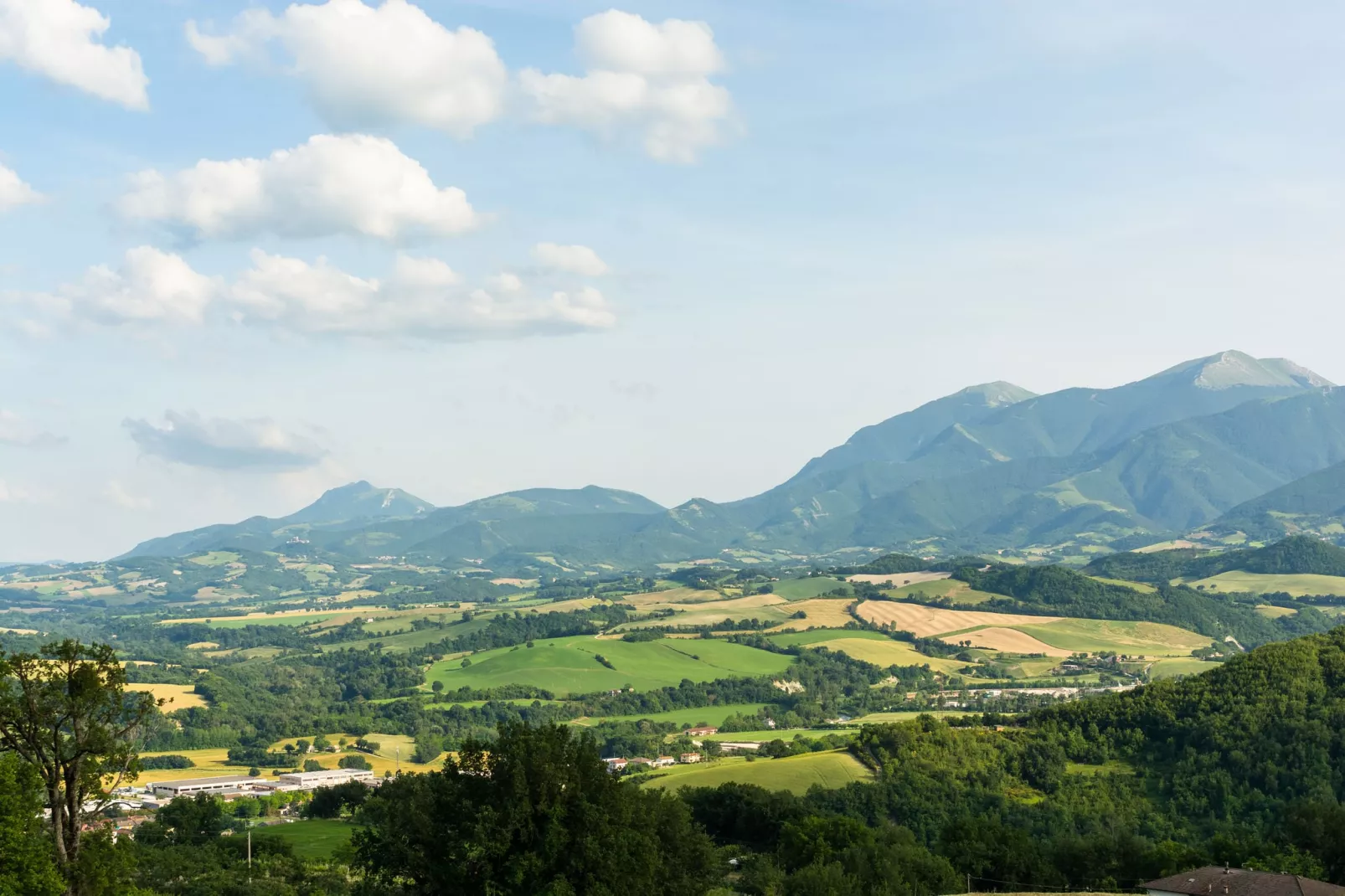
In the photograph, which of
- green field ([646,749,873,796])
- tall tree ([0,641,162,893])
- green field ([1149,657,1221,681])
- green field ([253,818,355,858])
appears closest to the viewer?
tall tree ([0,641,162,893])

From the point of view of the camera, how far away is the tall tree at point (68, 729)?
116 feet

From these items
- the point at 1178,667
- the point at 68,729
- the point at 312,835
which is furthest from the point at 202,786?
the point at 1178,667

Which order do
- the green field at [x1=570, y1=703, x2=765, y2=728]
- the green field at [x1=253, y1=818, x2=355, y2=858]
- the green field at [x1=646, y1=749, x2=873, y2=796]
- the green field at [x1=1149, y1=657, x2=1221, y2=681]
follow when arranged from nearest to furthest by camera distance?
the green field at [x1=253, y1=818, x2=355, y2=858]
the green field at [x1=646, y1=749, x2=873, y2=796]
the green field at [x1=570, y1=703, x2=765, y2=728]
the green field at [x1=1149, y1=657, x2=1221, y2=681]

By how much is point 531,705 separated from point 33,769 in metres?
155

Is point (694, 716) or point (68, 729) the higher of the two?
point (68, 729)

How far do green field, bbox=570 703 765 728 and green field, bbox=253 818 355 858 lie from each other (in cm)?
7191

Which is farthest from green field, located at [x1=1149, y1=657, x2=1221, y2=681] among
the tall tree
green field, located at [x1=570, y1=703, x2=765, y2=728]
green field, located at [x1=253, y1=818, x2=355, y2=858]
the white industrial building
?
the tall tree

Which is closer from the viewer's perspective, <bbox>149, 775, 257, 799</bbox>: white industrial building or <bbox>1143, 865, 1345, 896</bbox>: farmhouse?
<bbox>1143, 865, 1345, 896</bbox>: farmhouse

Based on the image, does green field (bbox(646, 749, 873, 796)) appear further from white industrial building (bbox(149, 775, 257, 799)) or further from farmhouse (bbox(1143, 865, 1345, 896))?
white industrial building (bbox(149, 775, 257, 799))

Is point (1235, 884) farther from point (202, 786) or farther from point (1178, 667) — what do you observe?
point (1178, 667)

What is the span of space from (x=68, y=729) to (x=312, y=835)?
6500 centimetres

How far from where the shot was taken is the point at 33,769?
117 ft

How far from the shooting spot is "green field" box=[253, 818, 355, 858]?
290 ft

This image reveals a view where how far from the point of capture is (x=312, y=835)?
9688 cm
